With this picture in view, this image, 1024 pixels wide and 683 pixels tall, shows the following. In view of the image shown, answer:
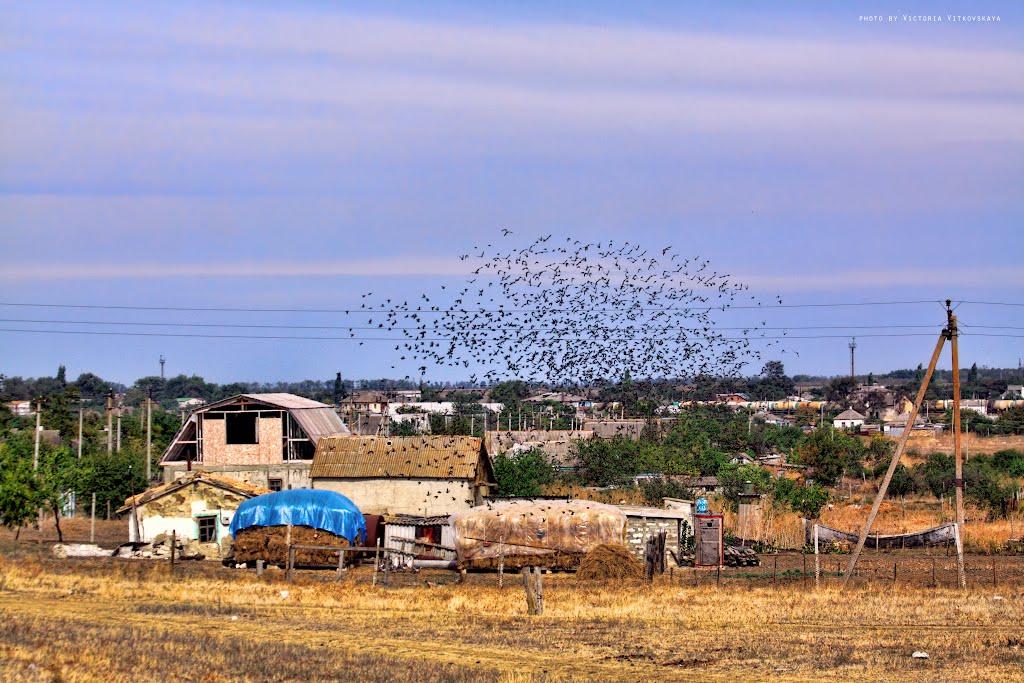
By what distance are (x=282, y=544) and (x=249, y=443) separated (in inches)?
543

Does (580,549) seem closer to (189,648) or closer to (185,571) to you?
(185,571)

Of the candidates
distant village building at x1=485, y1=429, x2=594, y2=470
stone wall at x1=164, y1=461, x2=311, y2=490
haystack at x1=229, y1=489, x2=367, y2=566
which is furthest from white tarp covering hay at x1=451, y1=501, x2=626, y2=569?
distant village building at x1=485, y1=429, x2=594, y2=470

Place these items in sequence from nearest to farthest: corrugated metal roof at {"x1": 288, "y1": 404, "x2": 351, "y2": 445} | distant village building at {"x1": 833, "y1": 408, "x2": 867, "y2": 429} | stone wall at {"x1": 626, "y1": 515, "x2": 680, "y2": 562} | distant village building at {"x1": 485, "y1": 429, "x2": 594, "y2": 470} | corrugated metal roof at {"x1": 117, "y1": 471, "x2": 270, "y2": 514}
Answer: stone wall at {"x1": 626, "y1": 515, "x2": 680, "y2": 562}, corrugated metal roof at {"x1": 117, "y1": 471, "x2": 270, "y2": 514}, corrugated metal roof at {"x1": 288, "y1": 404, "x2": 351, "y2": 445}, distant village building at {"x1": 485, "y1": 429, "x2": 594, "y2": 470}, distant village building at {"x1": 833, "y1": 408, "x2": 867, "y2": 429}

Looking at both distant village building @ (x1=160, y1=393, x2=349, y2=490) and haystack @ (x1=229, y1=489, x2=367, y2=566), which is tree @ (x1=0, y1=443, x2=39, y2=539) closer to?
distant village building @ (x1=160, y1=393, x2=349, y2=490)

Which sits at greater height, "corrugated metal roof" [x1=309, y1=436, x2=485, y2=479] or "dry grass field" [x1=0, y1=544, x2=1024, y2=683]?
"corrugated metal roof" [x1=309, y1=436, x2=485, y2=479]

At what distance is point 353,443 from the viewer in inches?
2286

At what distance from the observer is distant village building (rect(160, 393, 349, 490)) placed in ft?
188

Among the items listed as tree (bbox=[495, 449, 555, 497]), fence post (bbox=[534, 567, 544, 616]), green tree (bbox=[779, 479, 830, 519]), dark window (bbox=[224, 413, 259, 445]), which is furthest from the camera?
tree (bbox=[495, 449, 555, 497])

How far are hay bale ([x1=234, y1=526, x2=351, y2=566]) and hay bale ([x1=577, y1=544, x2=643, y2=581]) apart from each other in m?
9.68

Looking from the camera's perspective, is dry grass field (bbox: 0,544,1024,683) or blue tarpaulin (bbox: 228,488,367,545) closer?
dry grass field (bbox: 0,544,1024,683)

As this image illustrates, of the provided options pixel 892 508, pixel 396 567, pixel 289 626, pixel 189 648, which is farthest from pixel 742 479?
pixel 189 648

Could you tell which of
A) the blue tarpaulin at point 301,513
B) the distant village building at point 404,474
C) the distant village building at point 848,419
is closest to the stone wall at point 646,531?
the blue tarpaulin at point 301,513

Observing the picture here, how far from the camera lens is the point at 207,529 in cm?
4950

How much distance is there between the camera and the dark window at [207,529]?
1943 inches
